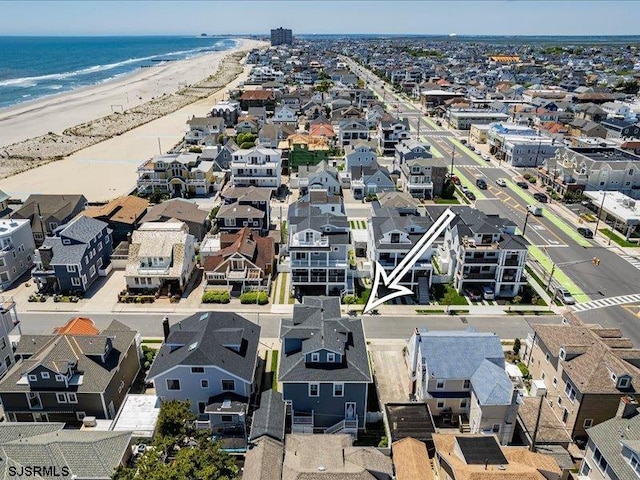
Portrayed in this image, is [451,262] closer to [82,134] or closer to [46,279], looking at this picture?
[46,279]

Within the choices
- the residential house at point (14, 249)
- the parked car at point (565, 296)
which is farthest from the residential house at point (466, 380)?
the residential house at point (14, 249)

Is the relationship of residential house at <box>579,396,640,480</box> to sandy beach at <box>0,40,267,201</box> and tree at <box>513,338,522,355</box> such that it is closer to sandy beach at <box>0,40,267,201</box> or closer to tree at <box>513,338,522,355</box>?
tree at <box>513,338,522,355</box>

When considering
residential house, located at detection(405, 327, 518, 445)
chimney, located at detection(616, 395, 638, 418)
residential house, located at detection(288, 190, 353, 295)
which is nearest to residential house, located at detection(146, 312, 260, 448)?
residential house, located at detection(405, 327, 518, 445)

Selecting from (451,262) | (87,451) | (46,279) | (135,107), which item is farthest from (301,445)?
(135,107)

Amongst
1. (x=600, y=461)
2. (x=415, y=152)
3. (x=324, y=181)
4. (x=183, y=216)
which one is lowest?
(x=600, y=461)

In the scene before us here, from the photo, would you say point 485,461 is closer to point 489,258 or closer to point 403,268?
point 403,268

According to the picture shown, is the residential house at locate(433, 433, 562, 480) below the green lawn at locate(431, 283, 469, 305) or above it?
above

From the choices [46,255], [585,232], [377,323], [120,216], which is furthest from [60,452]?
[585,232]
